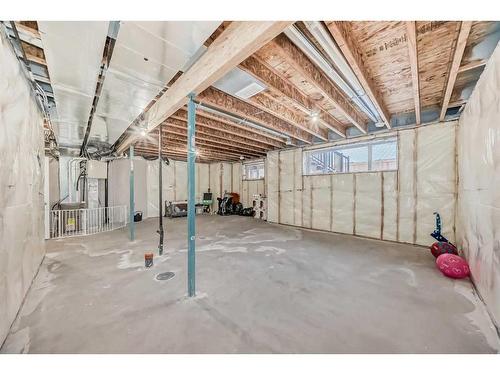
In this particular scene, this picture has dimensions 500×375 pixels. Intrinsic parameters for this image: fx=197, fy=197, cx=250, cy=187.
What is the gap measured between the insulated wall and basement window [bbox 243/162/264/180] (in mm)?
2457

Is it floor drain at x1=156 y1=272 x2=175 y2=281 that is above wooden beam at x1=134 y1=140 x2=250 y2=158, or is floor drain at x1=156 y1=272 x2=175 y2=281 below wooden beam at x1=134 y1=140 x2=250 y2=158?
below

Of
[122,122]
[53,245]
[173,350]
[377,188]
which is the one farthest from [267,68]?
[53,245]

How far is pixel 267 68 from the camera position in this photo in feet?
8.05

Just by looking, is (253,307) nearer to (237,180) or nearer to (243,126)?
(243,126)

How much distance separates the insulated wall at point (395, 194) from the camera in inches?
153

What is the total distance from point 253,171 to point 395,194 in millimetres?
5642

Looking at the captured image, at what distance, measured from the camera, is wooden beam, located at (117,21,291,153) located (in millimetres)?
1503

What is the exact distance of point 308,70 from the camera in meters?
2.30

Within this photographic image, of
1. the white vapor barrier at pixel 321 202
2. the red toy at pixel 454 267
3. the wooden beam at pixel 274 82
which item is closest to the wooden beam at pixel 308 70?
the wooden beam at pixel 274 82

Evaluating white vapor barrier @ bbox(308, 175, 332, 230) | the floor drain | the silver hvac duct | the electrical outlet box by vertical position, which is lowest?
the floor drain

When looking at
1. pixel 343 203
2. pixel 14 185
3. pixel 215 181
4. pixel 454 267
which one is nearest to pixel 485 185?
pixel 454 267

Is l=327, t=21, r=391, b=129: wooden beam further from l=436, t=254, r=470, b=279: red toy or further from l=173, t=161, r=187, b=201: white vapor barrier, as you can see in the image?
l=173, t=161, r=187, b=201: white vapor barrier

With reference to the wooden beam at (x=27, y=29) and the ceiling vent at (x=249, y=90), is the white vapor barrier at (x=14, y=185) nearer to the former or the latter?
the wooden beam at (x=27, y=29)

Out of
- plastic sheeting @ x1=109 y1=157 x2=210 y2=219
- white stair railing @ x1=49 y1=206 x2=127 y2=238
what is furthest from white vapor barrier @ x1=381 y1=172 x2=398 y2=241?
plastic sheeting @ x1=109 y1=157 x2=210 y2=219
